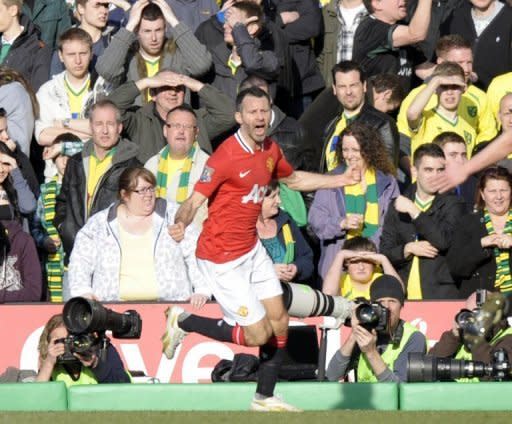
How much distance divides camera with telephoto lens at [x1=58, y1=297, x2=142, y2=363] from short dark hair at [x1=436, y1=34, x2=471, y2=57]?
16.0 ft

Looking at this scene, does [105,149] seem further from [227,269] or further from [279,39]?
[227,269]

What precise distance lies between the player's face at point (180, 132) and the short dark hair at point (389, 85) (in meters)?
1.89

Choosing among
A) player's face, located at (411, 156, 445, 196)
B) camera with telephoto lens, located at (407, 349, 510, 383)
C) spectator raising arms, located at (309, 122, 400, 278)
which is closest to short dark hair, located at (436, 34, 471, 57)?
spectator raising arms, located at (309, 122, 400, 278)

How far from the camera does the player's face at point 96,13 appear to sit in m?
Result: 14.6

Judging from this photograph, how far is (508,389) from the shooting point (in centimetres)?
974

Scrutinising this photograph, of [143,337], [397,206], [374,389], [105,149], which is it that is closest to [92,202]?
[105,149]

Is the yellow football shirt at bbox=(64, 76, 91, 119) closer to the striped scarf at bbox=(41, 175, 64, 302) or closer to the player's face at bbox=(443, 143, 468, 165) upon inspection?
the striped scarf at bbox=(41, 175, 64, 302)

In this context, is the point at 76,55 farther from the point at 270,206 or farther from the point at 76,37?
the point at 270,206

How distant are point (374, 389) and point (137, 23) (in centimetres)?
520

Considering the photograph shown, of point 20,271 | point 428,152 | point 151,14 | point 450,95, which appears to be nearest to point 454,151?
point 428,152

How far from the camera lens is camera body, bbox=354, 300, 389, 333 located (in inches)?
398

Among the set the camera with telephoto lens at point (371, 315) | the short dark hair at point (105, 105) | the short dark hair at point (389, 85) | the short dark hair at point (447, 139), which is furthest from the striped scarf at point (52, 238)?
the camera with telephoto lens at point (371, 315)

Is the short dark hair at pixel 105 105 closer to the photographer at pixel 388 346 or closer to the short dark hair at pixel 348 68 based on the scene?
the short dark hair at pixel 348 68

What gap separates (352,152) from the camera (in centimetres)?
1254
